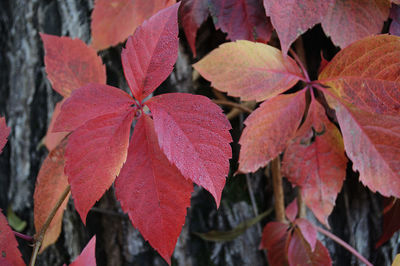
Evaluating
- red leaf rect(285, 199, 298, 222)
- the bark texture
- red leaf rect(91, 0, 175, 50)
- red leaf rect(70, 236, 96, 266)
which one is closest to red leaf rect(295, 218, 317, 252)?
red leaf rect(285, 199, 298, 222)

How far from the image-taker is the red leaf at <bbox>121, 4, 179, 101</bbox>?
0.39 m

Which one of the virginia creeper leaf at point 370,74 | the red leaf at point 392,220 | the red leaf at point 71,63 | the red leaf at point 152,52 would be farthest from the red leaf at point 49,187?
the red leaf at point 392,220

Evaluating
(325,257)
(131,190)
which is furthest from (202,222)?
(131,190)

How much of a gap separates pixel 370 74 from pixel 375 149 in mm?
110

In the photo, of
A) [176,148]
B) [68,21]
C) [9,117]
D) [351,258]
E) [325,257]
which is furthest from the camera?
[9,117]

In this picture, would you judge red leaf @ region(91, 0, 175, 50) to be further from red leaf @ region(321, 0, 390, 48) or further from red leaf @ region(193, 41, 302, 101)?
red leaf @ region(321, 0, 390, 48)

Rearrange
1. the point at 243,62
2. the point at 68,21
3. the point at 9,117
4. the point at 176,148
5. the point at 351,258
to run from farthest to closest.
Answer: the point at 9,117
the point at 68,21
the point at 351,258
the point at 243,62
the point at 176,148

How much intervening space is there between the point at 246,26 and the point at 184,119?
0.26 metres

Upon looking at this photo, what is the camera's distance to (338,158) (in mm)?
541

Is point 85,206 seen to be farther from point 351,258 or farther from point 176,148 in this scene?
point 351,258

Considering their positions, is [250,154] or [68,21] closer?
[250,154]

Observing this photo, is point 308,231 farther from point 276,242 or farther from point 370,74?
point 370,74

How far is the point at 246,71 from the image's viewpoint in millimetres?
468

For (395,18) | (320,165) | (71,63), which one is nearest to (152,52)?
(71,63)
